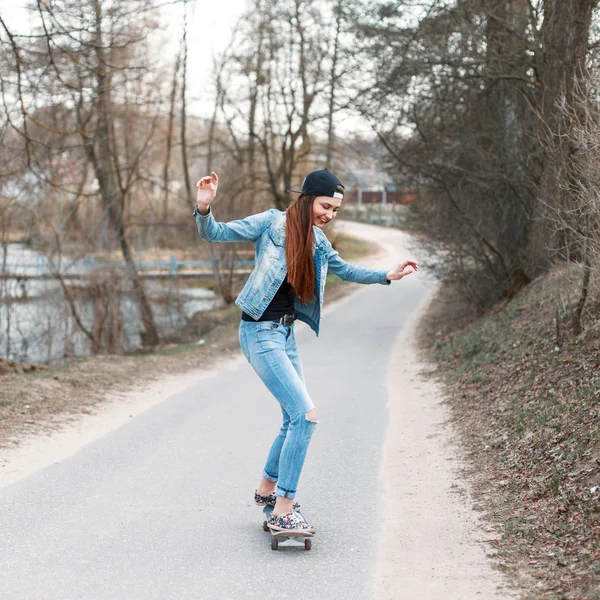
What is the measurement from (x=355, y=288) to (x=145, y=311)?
13278 mm

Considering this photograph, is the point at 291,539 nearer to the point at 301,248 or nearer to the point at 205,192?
the point at 301,248

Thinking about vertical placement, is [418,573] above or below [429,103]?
below

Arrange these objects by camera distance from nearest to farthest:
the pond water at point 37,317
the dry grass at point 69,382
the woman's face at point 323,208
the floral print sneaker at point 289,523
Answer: the floral print sneaker at point 289,523 → the woman's face at point 323,208 → the dry grass at point 69,382 → the pond water at point 37,317

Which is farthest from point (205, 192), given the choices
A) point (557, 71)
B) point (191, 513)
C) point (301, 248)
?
point (557, 71)

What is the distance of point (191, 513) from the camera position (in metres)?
5.82

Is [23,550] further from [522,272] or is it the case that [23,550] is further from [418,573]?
[522,272]

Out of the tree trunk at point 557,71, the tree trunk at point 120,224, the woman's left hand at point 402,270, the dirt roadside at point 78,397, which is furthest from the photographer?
the tree trunk at point 120,224

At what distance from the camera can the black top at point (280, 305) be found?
5.08 metres

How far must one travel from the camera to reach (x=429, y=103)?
17.0 metres

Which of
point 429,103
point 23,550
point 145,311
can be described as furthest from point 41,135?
point 23,550

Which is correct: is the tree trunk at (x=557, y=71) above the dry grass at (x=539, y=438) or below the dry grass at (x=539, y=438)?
above

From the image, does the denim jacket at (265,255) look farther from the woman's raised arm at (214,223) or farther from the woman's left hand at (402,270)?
the woman's left hand at (402,270)

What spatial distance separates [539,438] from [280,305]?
315 cm

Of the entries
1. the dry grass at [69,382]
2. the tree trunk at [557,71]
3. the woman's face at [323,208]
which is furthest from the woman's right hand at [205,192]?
the tree trunk at [557,71]
